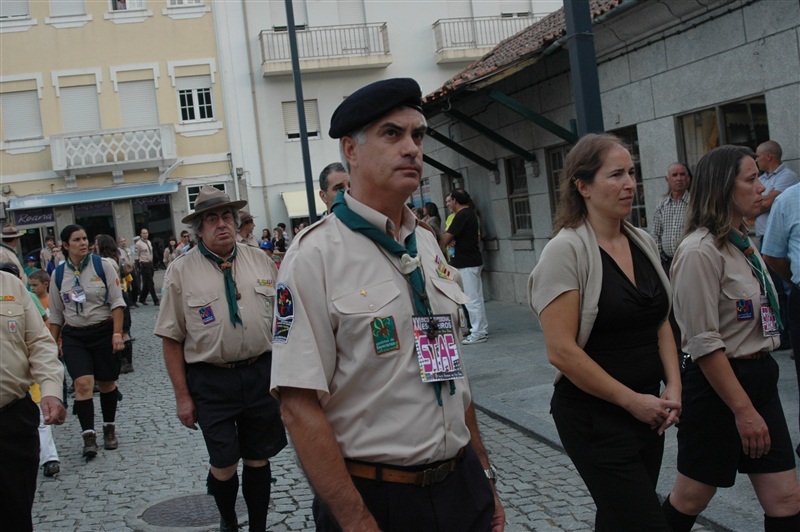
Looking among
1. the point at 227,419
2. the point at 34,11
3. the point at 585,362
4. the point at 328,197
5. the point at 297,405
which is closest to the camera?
the point at 297,405

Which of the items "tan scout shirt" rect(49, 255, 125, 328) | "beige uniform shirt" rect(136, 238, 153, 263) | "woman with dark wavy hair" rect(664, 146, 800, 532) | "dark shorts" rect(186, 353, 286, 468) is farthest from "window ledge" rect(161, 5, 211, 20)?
"woman with dark wavy hair" rect(664, 146, 800, 532)

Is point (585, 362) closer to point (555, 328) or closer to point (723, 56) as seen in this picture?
point (555, 328)

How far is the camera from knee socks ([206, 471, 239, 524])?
16.4 ft

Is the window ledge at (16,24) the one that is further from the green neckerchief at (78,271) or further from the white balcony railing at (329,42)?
the green neckerchief at (78,271)

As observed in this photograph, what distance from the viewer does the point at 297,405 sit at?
2441 mm

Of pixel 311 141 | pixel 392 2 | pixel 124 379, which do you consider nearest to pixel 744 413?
pixel 124 379

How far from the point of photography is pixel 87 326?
26.2ft

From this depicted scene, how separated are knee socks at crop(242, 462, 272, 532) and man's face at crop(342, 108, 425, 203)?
2.85m

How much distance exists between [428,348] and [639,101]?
8.84 m

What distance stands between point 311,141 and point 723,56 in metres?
23.5

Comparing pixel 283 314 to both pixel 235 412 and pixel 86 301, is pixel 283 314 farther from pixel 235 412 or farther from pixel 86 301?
pixel 86 301

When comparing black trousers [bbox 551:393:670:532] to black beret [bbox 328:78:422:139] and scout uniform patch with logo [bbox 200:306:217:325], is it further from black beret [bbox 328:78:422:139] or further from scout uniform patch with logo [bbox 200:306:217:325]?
scout uniform patch with logo [bbox 200:306:217:325]

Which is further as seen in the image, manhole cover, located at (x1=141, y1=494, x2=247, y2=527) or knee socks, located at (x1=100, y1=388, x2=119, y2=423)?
knee socks, located at (x1=100, y1=388, x2=119, y2=423)

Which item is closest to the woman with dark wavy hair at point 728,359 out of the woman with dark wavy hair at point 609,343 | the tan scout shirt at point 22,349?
the woman with dark wavy hair at point 609,343
